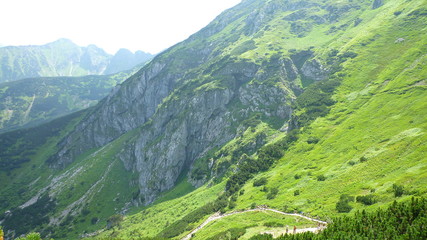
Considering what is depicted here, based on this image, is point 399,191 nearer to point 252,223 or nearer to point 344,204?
point 344,204

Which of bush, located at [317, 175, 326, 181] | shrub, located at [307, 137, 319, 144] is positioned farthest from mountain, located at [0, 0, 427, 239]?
shrub, located at [307, 137, 319, 144]

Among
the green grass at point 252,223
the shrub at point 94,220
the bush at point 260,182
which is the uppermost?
the green grass at point 252,223

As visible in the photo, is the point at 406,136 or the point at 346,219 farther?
the point at 406,136

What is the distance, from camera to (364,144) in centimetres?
8638

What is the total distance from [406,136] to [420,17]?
149957 mm

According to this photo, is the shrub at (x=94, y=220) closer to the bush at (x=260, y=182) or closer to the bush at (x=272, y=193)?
the bush at (x=260, y=182)

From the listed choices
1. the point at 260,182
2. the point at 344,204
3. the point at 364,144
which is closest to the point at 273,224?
the point at 344,204

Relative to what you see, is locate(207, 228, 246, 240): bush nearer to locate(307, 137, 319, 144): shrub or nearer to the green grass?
the green grass

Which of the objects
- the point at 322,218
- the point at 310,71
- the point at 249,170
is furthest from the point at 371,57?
the point at 322,218

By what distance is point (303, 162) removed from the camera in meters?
98.8

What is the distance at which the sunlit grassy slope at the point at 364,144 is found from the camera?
6216 cm

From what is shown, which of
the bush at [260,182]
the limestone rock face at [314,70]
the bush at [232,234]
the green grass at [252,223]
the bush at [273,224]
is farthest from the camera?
the limestone rock face at [314,70]

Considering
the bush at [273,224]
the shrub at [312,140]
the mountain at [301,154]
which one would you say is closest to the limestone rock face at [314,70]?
the mountain at [301,154]

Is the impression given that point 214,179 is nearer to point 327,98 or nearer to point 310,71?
point 327,98
